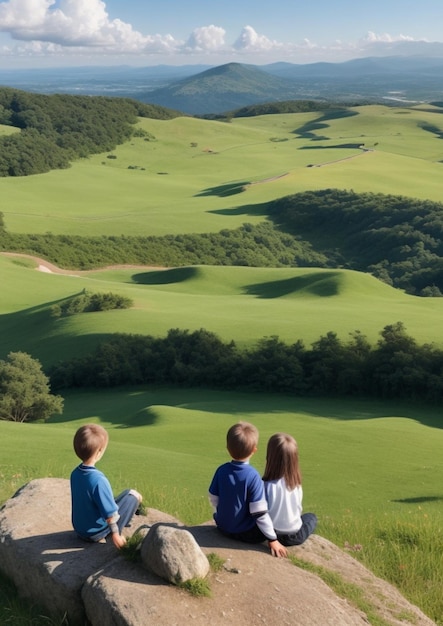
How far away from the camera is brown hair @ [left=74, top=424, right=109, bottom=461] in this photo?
285 inches

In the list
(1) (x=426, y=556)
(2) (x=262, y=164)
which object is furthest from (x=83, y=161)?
(1) (x=426, y=556)

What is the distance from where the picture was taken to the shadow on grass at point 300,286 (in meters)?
47.9

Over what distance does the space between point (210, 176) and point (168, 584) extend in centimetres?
11773

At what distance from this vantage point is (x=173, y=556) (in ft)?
20.9

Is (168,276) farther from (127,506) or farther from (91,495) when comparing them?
(91,495)

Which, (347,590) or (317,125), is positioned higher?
(317,125)

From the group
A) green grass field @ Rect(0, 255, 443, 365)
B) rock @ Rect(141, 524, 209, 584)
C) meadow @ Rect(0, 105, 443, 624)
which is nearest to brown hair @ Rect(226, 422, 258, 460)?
rock @ Rect(141, 524, 209, 584)

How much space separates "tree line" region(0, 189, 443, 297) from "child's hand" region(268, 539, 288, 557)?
55.7 metres

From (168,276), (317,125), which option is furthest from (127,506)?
(317,125)

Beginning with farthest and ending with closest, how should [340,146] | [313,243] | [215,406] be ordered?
1. [340,146]
2. [313,243]
3. [215,406]

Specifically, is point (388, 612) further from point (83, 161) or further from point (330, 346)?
point (83, 161)

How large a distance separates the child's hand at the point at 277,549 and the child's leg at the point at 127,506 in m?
1.61

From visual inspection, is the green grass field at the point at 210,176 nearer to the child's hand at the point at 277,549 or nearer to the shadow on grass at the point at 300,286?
the shadow on grass at the point at 300,286

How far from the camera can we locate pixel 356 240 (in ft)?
282
